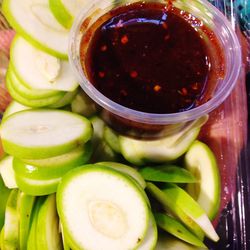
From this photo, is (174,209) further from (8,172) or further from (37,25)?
(37,25)

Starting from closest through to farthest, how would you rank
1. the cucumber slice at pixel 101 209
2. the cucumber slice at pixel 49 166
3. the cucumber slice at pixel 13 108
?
the cucumber slice at pixel 101 209 → the cucumber slice at pixel 49 166 → the cucumber slice at pixel 13 108

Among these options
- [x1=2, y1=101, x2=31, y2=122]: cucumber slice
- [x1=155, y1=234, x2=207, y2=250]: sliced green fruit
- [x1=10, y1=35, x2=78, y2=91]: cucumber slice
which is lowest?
[x1=155, y1=234, x2=207, y2=250]: sliced green fruit

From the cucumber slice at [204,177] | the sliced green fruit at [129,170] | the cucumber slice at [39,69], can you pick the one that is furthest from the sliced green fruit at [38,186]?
the cucumber slice at [204,177]

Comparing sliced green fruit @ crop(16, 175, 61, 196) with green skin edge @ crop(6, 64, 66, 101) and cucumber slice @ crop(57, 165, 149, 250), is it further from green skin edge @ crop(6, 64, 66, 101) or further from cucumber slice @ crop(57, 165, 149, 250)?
green skin edge @ crop(6, 64, 66, 101)

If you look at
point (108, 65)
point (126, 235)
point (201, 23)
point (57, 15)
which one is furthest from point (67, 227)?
point (201, 23)

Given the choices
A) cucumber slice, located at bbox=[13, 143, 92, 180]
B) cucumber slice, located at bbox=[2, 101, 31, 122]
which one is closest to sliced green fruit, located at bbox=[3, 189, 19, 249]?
cucumber slice, located at bbox=[13, 143, 92, 180]

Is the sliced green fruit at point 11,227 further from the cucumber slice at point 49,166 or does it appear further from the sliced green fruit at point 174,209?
the sliced green fruit at point 174,209

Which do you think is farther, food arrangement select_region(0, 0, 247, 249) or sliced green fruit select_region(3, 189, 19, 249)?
sliced green fruit select_region(3, 189, 19, 249)

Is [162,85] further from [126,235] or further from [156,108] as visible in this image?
[126,235]
